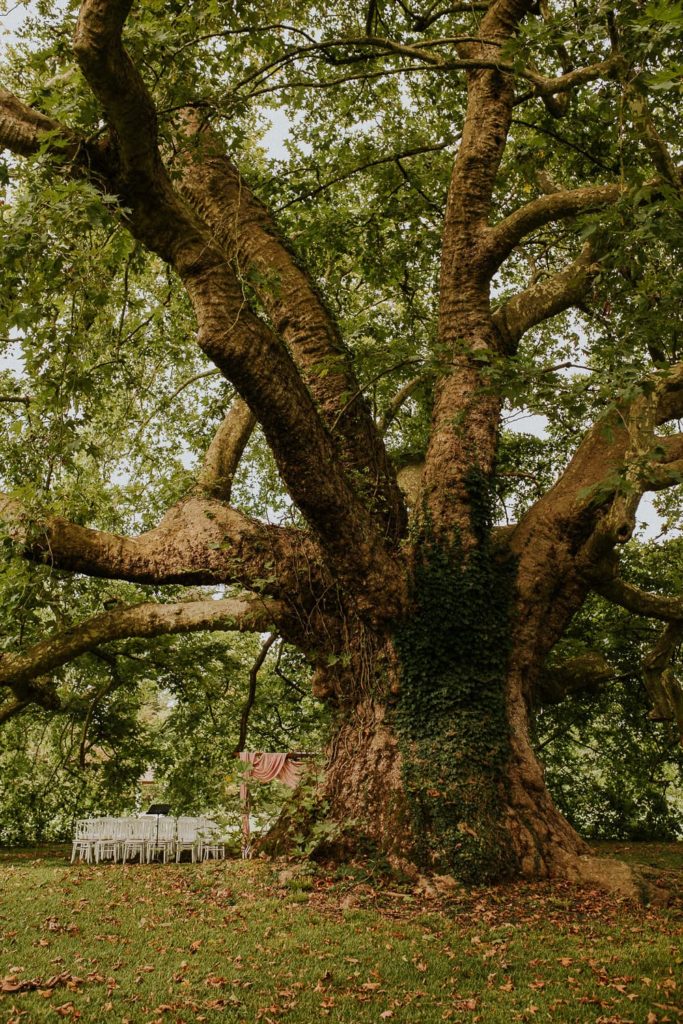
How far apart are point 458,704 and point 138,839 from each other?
910 cm

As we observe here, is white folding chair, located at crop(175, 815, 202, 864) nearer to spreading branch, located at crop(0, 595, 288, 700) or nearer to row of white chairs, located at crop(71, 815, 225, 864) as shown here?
row of white chairs, located at crop(71, 815, 225, 864)

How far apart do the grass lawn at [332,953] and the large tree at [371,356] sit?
94 cm

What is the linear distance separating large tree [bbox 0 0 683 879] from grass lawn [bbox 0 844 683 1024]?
936mm

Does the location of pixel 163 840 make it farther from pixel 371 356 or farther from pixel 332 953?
pixel 371 356

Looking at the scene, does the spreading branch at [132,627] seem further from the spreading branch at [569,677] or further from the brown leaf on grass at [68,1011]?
the brown leaf on grass at [68,1011]

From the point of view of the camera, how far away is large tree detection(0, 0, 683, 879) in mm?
5141

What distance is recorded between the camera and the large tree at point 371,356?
5141 mm

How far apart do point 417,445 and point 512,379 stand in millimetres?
7716

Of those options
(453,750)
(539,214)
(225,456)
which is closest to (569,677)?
(453,750)

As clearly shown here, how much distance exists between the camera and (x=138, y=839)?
44.8 ft

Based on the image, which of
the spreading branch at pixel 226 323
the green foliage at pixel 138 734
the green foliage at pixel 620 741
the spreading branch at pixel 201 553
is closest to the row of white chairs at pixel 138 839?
the green foliage at pixel 138 734

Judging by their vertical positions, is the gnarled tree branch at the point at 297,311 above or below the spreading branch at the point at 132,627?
above

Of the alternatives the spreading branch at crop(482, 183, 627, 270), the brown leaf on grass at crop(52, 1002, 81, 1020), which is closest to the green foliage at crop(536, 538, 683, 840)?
the spreading branch at crop(482, 183, 627, 270)

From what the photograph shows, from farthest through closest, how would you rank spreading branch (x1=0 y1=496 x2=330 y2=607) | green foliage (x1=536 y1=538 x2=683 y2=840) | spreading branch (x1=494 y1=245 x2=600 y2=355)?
green foliage (x1=536 y1=538 x2=683 y2=840) → spreading branch (x1=494 y1=245 x2=600 y2=355) → spreading branch (x1=0 y1=496 x2=330 y2=607)
